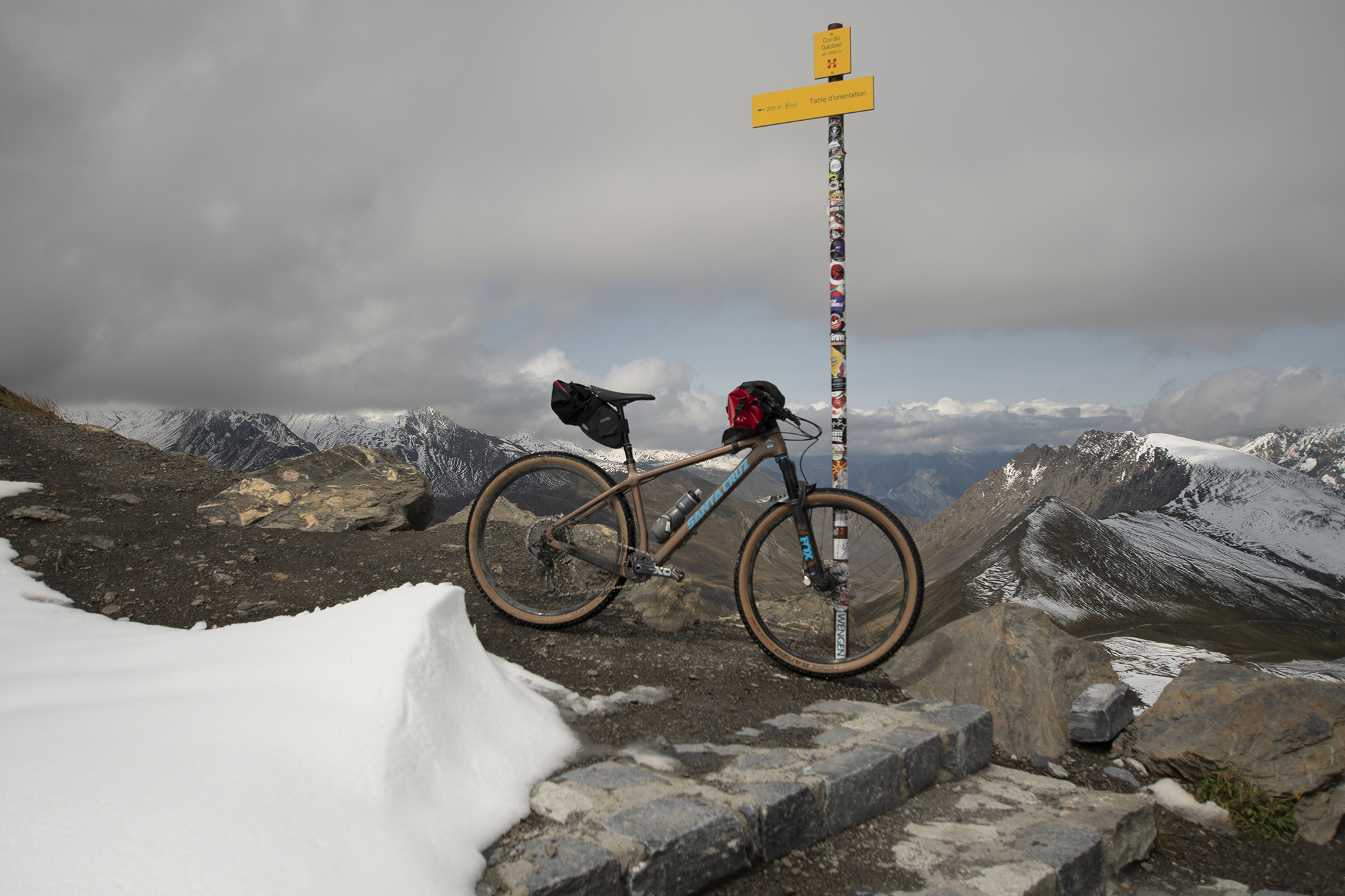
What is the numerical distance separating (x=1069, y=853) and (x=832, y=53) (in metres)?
6.33

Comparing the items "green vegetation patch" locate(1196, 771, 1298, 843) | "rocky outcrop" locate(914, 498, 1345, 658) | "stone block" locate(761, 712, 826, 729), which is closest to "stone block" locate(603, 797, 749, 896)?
"stone block" locate(761, 712, 826, 729)

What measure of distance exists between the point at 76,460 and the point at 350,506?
3.12 m

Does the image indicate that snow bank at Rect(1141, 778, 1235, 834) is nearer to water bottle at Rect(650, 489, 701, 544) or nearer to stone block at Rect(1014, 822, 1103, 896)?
stone block at Rect(1014, 822, 1103, 896)

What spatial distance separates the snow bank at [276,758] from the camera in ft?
6.39

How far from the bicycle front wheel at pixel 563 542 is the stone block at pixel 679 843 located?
2.68m

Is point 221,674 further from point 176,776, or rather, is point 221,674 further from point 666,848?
point 666,848

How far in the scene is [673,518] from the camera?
5.46m

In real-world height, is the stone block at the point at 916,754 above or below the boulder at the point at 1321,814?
above

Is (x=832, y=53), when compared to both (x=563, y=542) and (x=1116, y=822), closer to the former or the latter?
(x=563, y=542)

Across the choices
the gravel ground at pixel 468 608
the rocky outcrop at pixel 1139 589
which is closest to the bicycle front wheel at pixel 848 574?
the gravel ground at pixel 468 608

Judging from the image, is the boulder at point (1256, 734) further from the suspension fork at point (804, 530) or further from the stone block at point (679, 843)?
the stone block at point (679, 843)

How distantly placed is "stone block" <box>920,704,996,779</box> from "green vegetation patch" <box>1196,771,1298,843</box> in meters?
1.66

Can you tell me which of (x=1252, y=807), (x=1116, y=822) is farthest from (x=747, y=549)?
(x=1252, y=807)

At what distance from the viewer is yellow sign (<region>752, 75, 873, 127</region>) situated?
19.7 ft
